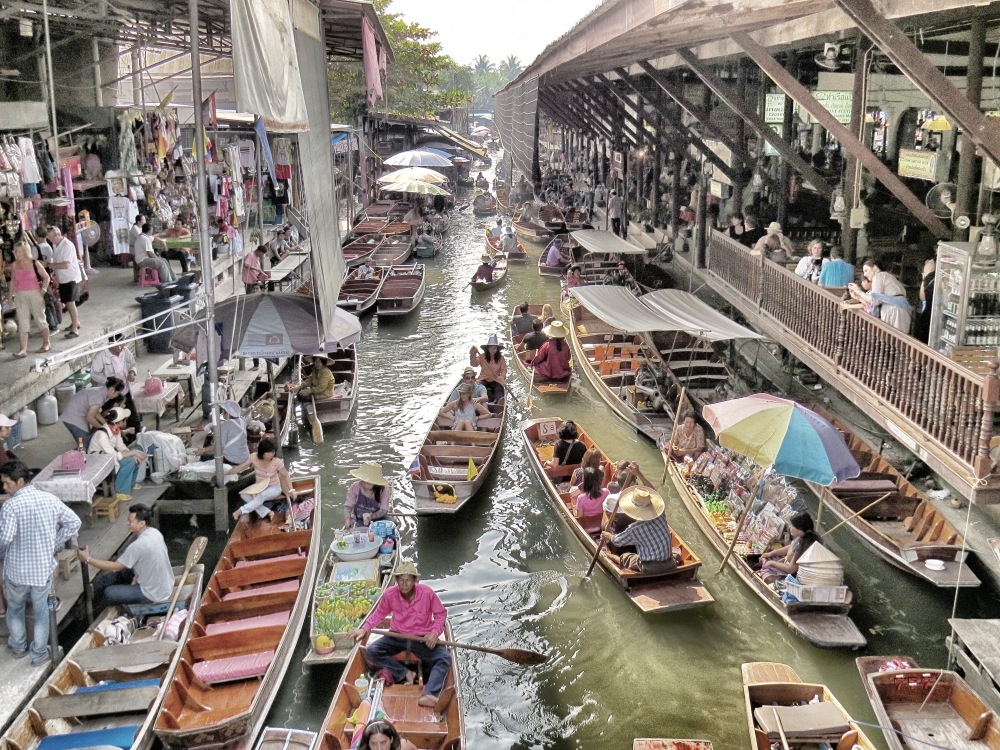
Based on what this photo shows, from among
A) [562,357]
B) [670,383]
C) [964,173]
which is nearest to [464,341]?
[562,357]

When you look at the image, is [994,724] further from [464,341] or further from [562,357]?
[464,341]

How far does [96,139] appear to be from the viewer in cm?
1473

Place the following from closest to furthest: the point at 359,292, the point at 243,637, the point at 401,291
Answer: the point at 243,637, the point at 359,292, the point at 401,291

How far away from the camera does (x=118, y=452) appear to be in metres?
10.4

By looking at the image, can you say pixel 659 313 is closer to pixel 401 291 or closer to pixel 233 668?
pixel 233 668

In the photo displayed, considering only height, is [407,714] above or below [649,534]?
below

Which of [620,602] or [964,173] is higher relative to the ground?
[964,173]

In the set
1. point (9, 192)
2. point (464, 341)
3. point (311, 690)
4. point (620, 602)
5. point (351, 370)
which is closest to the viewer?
point (311, 690)

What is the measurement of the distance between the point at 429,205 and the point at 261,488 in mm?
28364

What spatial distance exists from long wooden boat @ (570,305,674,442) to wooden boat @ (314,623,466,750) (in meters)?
7.17

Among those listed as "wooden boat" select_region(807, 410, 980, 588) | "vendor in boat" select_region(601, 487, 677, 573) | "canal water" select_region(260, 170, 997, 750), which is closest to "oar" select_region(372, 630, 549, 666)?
"canal water" select_region(260, 170, 997, 750)

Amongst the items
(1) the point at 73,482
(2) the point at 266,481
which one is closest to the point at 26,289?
(1) the point at 73,482

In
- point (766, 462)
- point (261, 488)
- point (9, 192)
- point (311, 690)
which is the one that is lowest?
point (311, 690)

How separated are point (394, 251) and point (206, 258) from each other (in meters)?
18.5
